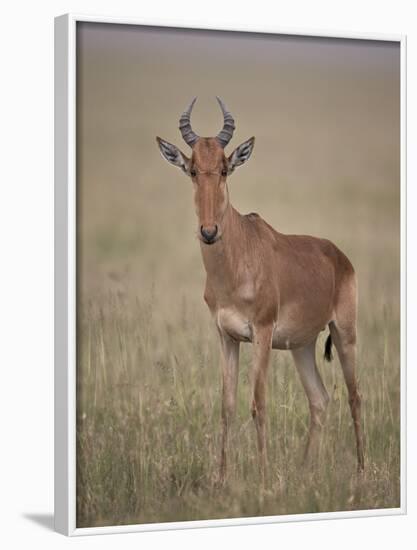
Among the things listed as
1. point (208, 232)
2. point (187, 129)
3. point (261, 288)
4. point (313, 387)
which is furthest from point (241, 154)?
point (313, 387)

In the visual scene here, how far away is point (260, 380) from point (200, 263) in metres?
0.99

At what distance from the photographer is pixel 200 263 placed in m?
12.9

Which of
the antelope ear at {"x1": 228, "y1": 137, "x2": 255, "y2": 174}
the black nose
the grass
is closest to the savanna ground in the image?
the grass

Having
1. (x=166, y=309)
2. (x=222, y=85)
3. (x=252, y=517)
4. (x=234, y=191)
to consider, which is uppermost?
(x=222, y=85)

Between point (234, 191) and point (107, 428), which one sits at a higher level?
point (234, 191)

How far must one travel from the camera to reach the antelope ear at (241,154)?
12.7 meters

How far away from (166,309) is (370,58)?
2.63 m

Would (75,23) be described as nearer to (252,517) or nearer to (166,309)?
(166,309)

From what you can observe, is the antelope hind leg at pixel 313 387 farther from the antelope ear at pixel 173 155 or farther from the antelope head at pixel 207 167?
the antelope ear at pixel 173 155

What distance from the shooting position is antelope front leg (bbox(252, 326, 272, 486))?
12820 millimetres

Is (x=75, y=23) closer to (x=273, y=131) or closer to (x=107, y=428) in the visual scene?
(x=273, y=131)
